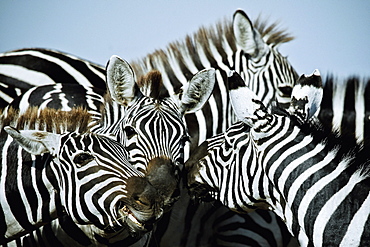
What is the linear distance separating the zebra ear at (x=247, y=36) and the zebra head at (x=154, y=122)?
2.22 meters

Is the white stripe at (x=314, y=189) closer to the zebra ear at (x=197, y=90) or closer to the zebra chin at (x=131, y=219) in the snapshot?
the zebra chin at (x=131, y=219)

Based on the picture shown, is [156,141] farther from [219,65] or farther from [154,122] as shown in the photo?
[219,65]

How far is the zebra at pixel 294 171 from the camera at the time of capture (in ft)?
15.6

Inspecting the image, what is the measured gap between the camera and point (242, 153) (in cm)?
571

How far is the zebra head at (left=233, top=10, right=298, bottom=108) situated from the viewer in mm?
8680

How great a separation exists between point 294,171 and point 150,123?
1.82 metres

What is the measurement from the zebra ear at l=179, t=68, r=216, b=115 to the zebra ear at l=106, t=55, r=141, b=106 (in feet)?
1.77

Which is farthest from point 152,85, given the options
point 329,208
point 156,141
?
point 329,208

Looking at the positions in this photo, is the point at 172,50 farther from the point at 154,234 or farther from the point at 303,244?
the point at 303,244

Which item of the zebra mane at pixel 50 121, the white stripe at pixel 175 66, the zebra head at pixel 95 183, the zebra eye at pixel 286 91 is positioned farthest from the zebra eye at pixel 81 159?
the zebra eye at pixel 286 91

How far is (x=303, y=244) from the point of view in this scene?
5.23m

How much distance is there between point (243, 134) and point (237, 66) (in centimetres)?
310

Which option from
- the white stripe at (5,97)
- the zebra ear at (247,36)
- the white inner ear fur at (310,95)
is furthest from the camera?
the white stripe at (5,97)

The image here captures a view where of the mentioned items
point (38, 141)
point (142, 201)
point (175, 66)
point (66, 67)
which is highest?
point (66, 67)
